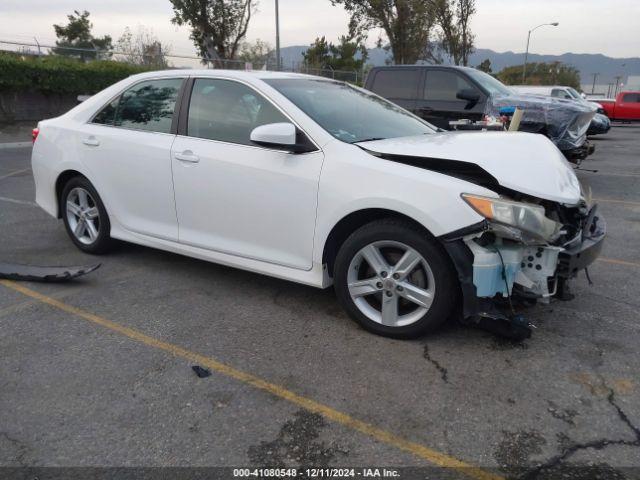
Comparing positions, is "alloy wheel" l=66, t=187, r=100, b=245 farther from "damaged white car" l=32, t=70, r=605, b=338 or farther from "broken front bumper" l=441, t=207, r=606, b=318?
"broken front bumper" l=441, t=207, r=606, b=318

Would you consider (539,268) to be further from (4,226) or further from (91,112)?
(4,226)

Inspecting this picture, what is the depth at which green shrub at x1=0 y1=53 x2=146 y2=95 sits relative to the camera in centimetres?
1542

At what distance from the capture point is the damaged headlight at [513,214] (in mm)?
2979

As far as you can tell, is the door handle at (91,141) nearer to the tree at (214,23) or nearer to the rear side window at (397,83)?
the rear side window at (397,83)

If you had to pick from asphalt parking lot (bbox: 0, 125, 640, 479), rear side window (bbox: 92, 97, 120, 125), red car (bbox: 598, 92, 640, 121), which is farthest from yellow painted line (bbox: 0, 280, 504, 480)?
red car (bbox: 598, 92, 640, 121)

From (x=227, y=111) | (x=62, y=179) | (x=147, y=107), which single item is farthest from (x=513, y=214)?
(x=62, y=179)

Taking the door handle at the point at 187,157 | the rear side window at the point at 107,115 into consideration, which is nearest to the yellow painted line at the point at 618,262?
the door handle at the point at 187,157

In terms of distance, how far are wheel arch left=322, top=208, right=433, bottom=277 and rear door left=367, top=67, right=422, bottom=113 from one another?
640 cm

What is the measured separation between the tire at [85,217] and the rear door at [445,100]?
5858 millimetres

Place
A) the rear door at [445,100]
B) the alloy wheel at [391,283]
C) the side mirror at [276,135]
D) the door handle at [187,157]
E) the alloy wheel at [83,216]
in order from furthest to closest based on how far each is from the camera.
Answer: the rear door at [445,100]
the alloy wheel at [83,216]
the door handle at [187,157]
the side mirror at [276,135]
the alloy wheel at [391,283]

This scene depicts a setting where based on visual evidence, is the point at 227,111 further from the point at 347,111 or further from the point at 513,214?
the point at 513,214

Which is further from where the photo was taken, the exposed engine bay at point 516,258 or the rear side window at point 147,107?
the rear side window at point 147,107

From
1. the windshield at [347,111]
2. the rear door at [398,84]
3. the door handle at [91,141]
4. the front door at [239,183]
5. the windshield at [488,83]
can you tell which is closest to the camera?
the front door at [239,183]

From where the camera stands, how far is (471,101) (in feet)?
28.9
